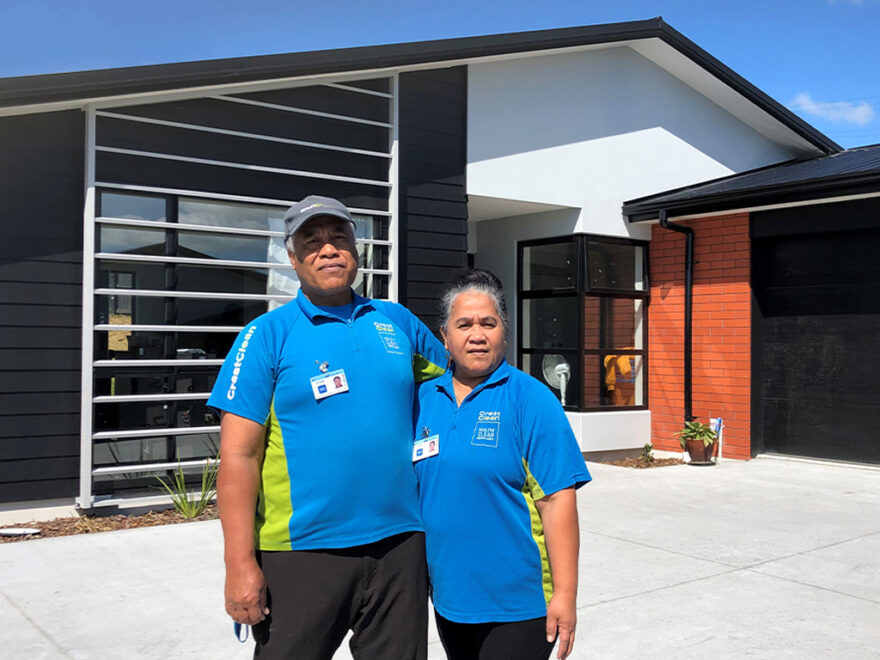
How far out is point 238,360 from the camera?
2.27 m

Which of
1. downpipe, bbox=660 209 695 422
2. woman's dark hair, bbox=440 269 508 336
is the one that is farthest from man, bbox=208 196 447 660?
downpipe, bbox=660 209 695 422

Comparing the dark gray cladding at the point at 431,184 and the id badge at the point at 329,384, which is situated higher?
the dark gray cladding at the point at 431,184

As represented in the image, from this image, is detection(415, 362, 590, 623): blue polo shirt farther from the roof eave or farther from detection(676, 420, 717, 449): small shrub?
detection(676, 420, 717, 449): small shrub

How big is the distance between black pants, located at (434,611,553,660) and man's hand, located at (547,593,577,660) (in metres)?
0.05

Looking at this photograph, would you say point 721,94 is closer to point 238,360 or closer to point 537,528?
point 537,528

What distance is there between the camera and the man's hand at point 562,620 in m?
2.19

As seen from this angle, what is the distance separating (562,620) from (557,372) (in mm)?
8008

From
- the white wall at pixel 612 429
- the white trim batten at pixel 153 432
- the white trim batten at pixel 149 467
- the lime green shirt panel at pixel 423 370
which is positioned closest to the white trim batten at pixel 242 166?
the white trim batten at pixel 153 432

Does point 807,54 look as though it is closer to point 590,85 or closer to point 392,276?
point 590,85

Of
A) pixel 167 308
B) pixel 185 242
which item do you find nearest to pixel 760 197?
pixel 185 242

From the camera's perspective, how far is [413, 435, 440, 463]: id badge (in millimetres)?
2330

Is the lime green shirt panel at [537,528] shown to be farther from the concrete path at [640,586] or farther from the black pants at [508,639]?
the concrete path at [640,586]

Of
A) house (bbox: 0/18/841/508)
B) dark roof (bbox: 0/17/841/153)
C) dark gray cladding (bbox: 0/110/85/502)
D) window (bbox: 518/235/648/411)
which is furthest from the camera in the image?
window (bbox: 518/235/648/411)

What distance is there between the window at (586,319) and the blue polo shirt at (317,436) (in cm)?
767
